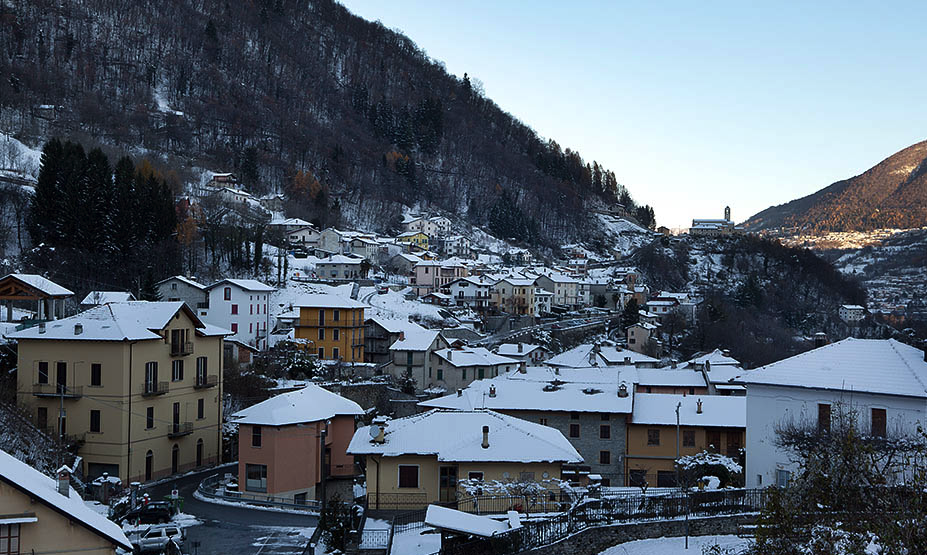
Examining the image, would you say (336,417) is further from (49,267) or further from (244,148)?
(244,148)

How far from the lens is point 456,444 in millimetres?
23625

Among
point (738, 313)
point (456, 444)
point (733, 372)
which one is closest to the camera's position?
point (456, 444)

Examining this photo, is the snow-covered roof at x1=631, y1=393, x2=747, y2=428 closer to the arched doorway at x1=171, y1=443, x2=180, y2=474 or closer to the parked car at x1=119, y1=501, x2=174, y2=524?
the arched doorway at x1=171, y1=443, x2=180, y2=474

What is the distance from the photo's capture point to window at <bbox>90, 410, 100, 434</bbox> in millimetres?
31034

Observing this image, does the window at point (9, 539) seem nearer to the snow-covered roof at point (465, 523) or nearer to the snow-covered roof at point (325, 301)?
the snow-covered roof at point (465, 523)

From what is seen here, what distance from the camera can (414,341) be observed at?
2194 inches

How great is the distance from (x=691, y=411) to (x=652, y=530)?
18.6 meters

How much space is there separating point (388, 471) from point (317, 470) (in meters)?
9.41

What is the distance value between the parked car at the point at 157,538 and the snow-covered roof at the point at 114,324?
34.7ft

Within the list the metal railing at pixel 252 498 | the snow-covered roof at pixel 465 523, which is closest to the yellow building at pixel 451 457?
the snow-covered roof at pixel 465 523

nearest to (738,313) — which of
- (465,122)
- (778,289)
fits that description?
(778,289)

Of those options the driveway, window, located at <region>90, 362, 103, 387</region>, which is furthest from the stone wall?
window, located at <region>90, 362, 103, 387</region>

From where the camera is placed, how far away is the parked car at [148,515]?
77.3 ft

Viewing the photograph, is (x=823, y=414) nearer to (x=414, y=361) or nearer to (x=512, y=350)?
(x=414, y=361)
